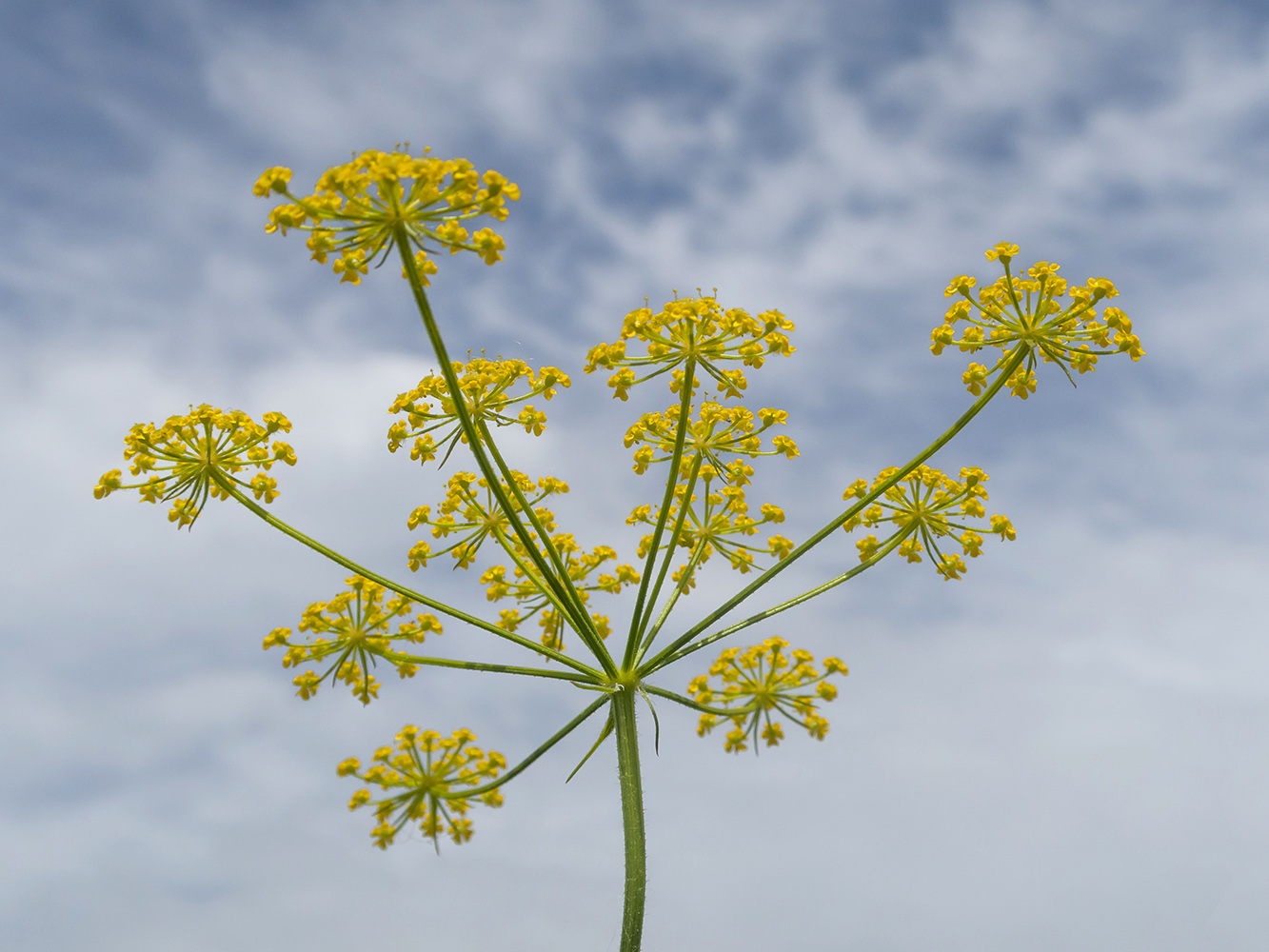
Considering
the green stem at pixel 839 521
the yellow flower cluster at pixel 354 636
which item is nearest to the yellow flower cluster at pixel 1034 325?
the green stem at pixel 839 521

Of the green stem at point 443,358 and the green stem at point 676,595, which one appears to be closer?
the green stem at point 443,358

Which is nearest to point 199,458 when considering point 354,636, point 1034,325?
point 354,636

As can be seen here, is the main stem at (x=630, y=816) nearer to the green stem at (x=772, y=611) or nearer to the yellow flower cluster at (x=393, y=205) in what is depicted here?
the green stem at (x=772, y=611)

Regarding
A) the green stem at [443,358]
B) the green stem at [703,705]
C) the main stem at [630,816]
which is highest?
the green stem at [443,358]

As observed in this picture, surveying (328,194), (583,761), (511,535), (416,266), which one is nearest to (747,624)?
(583,761)

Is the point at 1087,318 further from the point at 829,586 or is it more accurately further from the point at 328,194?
the point at 328,194

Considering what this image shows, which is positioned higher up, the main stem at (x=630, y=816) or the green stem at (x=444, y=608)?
the green stem at (x=444, y=608)
